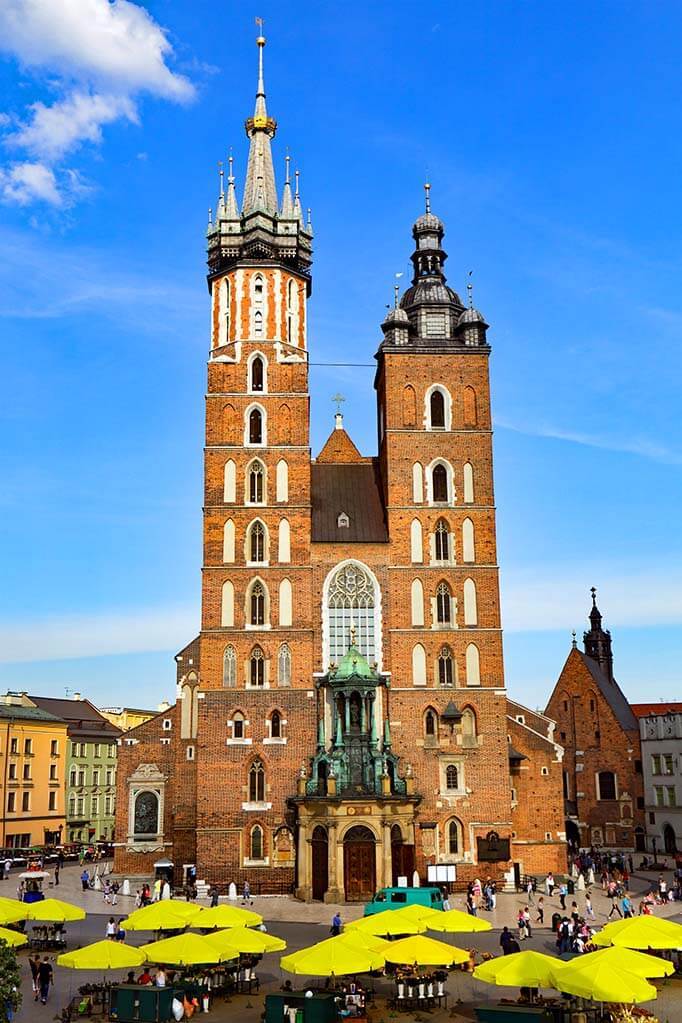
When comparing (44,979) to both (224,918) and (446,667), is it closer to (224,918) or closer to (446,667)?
(224,918)

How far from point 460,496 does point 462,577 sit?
377 cm

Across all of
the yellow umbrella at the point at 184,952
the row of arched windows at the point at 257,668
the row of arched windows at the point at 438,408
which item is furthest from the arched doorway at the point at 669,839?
the yellow umbrella at the point at 184,952

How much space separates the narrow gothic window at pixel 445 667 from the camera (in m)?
46.5

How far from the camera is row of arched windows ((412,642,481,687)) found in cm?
4638

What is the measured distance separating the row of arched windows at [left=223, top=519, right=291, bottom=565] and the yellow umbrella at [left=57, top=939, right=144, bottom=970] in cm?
2496

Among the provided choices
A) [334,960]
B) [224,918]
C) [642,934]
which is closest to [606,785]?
[642,934]

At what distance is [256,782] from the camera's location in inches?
1772

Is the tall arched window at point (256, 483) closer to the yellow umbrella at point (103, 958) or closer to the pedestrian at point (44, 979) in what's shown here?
the pedestrian at point (44, 979)

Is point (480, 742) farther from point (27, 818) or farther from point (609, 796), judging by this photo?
point (27, 818)

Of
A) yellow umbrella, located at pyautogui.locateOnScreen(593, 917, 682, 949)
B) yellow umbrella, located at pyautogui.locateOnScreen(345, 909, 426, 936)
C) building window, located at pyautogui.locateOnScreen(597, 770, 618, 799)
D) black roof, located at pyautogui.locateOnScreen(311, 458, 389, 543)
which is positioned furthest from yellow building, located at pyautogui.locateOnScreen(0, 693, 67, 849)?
yellow umbrella, located at pyautogui.locateOnScreen(593, 917, 682, 949)

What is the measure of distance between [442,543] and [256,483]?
28.9 ft

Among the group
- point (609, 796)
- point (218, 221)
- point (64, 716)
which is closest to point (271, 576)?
point (218, 221)

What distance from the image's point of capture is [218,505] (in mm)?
47781

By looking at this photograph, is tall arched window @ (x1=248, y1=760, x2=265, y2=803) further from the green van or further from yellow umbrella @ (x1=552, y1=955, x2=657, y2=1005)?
yellow umbrella @ (x1=552, y1=955, x2=657, y2=1005)
